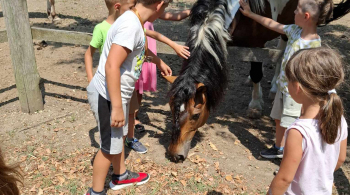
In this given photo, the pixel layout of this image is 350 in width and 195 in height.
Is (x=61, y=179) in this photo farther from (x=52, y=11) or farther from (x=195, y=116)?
(x=52, y=11)

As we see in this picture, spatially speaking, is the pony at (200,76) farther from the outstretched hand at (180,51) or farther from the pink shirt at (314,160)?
the pink shirt at (314,160)

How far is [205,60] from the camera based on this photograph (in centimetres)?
321

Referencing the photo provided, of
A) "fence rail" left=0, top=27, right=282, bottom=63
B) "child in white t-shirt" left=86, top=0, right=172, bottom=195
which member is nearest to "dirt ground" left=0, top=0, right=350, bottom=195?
"child in white t-shirt" left=86, top=0, right=172, bottom=195

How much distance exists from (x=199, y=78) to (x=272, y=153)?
1.22 m

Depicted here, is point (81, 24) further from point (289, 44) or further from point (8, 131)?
point (289, 44)

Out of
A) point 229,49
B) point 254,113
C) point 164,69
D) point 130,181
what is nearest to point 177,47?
point 164,69

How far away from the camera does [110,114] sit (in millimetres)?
2463

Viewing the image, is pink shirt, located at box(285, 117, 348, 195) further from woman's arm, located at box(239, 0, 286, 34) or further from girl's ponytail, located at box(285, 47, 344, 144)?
woman's arm, located at box(239, 0, 286, 34)

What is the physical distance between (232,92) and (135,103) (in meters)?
2.42

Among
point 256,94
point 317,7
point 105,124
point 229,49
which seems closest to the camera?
point 105,124

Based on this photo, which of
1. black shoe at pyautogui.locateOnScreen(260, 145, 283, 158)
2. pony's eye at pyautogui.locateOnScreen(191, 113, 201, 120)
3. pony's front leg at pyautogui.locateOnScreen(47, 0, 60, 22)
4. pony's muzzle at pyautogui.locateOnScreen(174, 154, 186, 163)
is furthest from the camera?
pony's front leg at pyautogui.locateOnScreen(47, 0, 60, 22)

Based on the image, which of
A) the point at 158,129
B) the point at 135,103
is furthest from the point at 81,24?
the point at 135,103

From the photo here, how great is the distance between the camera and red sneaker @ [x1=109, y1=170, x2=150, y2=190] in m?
3.04

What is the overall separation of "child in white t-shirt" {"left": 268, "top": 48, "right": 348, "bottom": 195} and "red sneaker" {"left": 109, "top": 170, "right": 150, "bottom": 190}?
1.67 m
